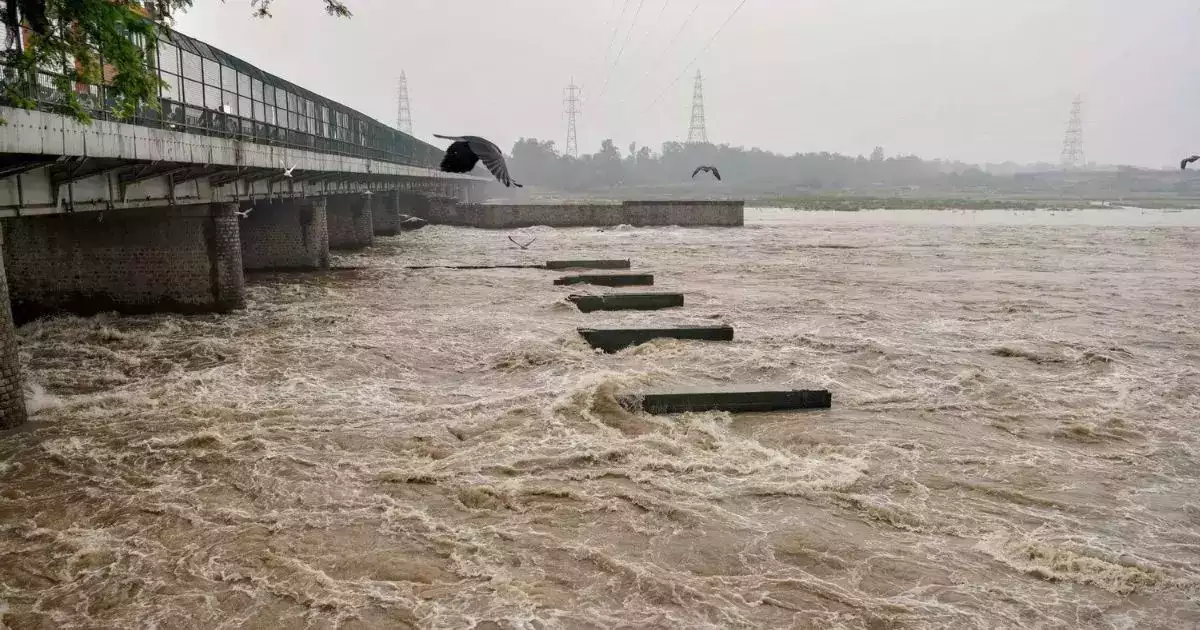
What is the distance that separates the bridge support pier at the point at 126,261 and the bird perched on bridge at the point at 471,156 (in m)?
10.2

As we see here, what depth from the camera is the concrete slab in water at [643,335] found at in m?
19.8

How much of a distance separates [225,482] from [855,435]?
Answer: 9.08 m

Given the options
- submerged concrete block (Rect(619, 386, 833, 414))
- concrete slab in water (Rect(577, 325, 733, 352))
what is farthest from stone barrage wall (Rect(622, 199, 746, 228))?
submerged concrete block (Rect(619, 386, 833, 414))

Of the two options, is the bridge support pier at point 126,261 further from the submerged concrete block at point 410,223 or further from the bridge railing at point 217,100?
the submerged concrete block at point 410,223

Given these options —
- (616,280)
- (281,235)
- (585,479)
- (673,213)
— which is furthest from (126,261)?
(673,213)

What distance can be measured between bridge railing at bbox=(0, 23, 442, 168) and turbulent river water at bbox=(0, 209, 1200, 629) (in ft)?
17.1

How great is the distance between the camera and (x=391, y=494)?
10.8 meters

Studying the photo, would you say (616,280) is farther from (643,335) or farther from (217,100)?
(217,100)

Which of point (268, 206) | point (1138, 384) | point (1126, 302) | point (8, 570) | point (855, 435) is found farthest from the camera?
point (268, 206)

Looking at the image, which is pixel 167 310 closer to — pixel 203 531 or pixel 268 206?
Result: pixel 268 206

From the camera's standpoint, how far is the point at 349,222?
1938 inches

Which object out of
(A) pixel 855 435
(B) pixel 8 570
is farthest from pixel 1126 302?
(B) pixel 8 570

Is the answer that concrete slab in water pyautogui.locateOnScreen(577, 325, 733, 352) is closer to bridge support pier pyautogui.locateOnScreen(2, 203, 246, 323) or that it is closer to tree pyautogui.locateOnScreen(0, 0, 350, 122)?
tree pyautogui.locateOnScreen(0, 0, 350, 122)

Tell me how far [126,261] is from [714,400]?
17778 millimetres
